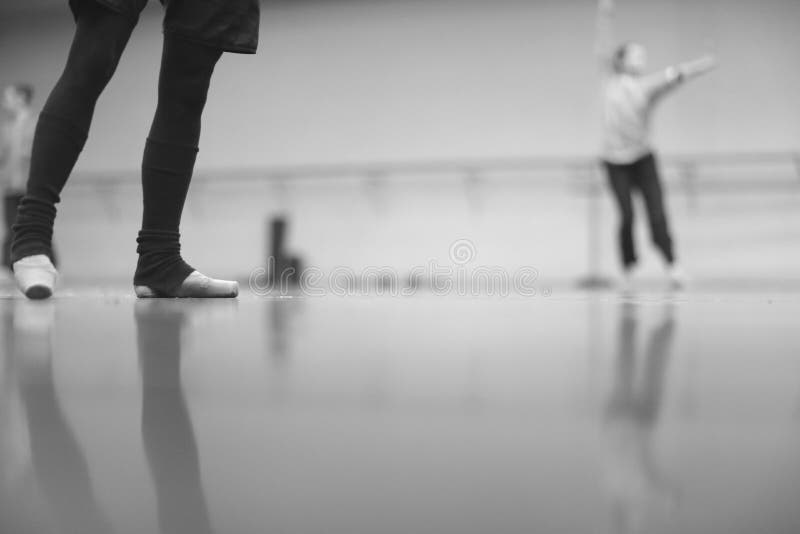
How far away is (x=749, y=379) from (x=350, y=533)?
0.62 feet

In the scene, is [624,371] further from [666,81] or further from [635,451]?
[666,81]

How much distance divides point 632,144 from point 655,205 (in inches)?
11.0

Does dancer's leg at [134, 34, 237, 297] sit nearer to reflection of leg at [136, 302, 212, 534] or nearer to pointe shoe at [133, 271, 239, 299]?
pointe shoe at [133, 271, 239, 299]

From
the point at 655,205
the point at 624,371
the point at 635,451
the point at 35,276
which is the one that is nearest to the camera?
the point at 635,451

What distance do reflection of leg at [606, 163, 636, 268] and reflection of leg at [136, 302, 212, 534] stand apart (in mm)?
2873

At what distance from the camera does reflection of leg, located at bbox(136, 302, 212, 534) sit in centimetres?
16

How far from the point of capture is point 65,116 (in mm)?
891

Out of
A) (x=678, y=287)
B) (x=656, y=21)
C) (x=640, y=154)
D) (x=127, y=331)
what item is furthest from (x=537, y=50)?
(x=127, y=331)

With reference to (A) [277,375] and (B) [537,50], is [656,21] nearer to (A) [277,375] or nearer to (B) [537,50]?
(B) [537,50]

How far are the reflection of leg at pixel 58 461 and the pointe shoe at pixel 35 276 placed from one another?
619 millimetres

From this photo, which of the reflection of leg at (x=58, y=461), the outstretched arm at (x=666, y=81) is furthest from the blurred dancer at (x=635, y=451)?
the outstretched arm at (x=666, y=81)

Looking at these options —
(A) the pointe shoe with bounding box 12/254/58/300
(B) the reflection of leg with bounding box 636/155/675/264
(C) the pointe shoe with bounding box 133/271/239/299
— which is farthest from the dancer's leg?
(B) the reflection of leg with bounding box 636/155/675/264

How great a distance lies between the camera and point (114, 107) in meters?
5.29

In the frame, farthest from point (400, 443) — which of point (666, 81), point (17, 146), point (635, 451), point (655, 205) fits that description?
point (17, 146)
